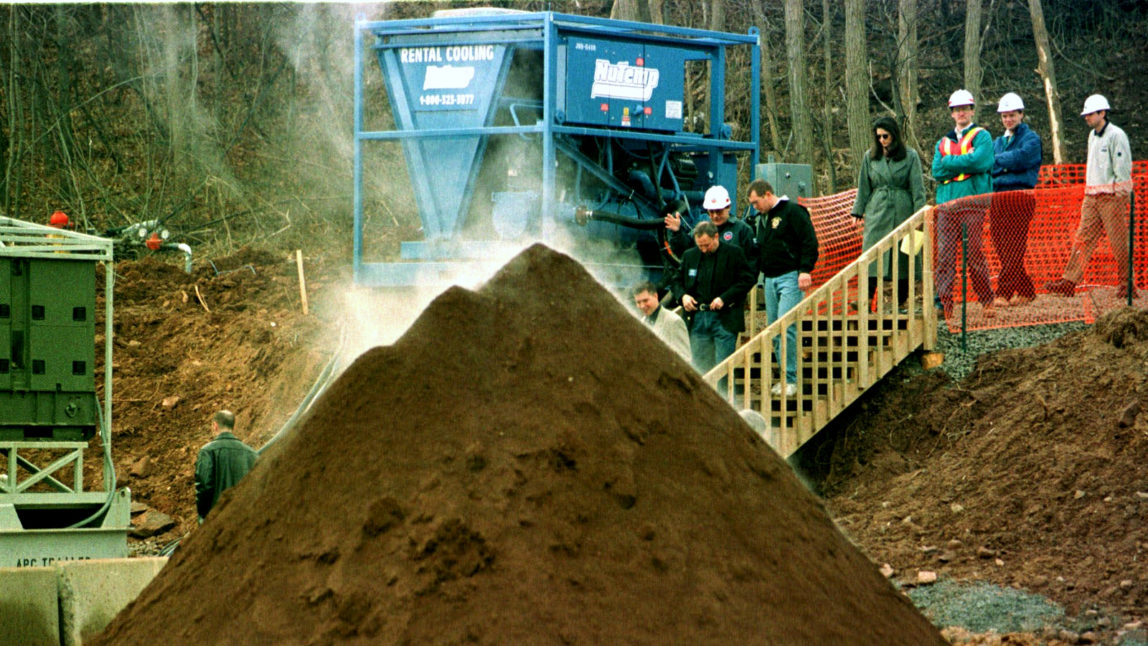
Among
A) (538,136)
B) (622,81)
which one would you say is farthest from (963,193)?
(538,136)

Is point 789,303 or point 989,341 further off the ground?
point 789,303

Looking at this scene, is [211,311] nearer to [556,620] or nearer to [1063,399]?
[1063,399]

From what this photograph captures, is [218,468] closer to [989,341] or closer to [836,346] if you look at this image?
[836,346]

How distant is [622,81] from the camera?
14305mm

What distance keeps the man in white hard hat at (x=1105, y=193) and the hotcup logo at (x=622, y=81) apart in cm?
467

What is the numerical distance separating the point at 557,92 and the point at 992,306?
505 centimetres

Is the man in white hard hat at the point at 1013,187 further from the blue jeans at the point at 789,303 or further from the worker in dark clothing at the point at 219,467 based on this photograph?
the worker in dark clothing at the point at 219,467

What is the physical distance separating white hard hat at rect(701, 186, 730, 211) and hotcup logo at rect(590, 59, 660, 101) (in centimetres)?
318

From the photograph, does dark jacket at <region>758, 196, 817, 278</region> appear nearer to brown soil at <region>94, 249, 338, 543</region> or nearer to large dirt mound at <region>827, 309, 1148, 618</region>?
large dirt mound at <region>827, 309, 1148, 618</region>

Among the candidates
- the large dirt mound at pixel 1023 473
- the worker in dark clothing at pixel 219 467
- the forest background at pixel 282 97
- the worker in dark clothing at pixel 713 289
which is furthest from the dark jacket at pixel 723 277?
the forest background at pixel 282 97

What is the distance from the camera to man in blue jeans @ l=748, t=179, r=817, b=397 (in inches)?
460

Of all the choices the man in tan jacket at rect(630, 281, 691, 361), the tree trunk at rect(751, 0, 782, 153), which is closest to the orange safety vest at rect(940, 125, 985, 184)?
the man in tan jacket at rect(630, 281, 691, 361)

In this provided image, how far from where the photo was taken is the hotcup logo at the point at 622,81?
14.1 metres

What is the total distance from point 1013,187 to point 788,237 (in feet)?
8.30
